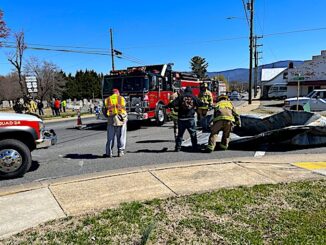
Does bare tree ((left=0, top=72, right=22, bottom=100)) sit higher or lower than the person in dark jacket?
higher

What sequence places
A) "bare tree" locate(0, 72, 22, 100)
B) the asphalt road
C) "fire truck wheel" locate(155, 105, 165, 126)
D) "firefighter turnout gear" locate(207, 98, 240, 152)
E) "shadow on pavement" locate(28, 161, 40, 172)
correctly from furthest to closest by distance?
"bare tree" locate(0, 72, 22, 100)
"fire truck wheel" locate(155, 105, 165, 126)
"firefighter turnout gear" locate(207, 98, 240, 152)
"shadow on pavement" locate(28, 161, 40, 172)
the asphalt road

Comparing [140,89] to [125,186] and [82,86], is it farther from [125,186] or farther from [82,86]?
[82,86]

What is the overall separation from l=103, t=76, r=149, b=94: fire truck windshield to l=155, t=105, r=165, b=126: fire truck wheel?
1445mm

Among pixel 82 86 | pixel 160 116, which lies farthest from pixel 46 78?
pixel 160 116

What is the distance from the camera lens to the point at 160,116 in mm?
14773

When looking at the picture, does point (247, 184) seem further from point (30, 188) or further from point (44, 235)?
point (30, 188)

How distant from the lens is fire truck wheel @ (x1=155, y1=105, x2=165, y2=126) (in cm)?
1437

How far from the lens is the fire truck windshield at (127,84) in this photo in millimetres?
13359

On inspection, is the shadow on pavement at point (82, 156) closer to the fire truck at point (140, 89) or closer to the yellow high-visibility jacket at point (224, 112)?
the yellow high-visibility jacket at point (224, 112)

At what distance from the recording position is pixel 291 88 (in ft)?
150

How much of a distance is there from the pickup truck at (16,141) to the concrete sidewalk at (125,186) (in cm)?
76

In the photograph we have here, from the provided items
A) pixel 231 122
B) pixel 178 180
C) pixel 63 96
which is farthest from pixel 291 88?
pixel 63 96

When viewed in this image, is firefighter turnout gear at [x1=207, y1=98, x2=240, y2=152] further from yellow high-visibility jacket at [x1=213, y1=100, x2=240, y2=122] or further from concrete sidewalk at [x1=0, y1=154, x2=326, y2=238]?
concrete sidewalk at [x1=0, y1=154, x2=326, y2=238]

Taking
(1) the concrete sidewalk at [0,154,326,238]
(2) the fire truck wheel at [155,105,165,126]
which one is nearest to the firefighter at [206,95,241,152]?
(1) the concrete sidewalk at [0,154,326,238]
